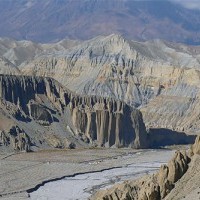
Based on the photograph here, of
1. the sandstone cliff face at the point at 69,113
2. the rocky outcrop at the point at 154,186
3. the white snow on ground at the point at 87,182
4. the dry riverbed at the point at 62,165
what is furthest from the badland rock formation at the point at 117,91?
the rocky outcrop at the point at 154,186

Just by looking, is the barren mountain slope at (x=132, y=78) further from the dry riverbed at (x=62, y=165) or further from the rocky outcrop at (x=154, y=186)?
the rocky outcrop at (x=154, y=186)

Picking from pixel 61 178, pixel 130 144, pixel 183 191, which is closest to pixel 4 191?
pixel 61 178

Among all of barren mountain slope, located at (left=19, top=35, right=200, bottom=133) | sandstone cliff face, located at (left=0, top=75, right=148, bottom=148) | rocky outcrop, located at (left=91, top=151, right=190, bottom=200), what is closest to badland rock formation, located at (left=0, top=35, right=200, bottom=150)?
barren mountain slope, located at (left=19, top=35, right=200, bottom=133)

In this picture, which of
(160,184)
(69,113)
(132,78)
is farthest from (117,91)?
(160,184)

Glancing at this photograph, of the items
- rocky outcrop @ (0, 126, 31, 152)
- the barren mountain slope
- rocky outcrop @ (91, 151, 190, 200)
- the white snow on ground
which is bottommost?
the white snow on ground

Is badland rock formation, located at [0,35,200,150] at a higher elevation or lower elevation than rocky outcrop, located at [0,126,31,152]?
higher

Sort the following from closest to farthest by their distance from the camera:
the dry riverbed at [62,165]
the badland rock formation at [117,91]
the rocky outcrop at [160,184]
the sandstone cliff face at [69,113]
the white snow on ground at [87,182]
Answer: the rocky outcrop at [160,184]
the white snow on ground at [87,182]
the dry riverbed at [62,165]
the sandstone cliff face at [69,113]
the badland rock formation at [117,91]

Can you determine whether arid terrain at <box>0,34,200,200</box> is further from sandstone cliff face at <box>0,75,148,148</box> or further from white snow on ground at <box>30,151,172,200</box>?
white snow on ground at <box>30,151,172,200</box>
